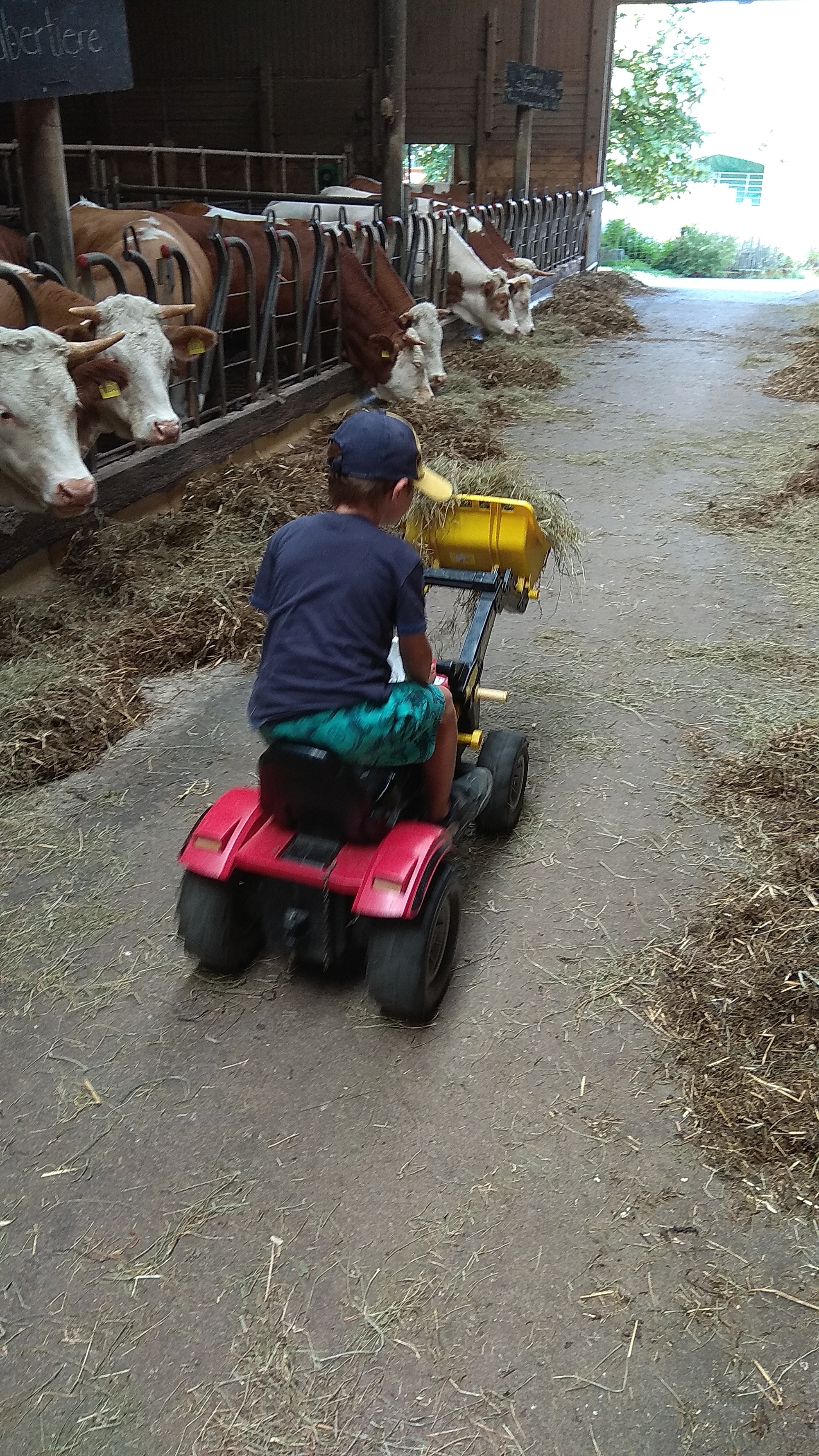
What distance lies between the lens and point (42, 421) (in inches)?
153

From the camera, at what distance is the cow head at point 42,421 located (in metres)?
3.85

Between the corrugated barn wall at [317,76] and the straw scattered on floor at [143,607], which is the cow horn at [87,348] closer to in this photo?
the straw scattered on floor at [143,607]

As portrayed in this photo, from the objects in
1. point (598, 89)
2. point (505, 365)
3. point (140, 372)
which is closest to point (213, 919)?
point (140, 372)

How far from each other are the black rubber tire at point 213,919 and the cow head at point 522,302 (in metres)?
9.97

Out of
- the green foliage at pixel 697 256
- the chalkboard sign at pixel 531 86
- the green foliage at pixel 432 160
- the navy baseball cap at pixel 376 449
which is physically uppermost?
the chalkboard sign at pixel 531 86

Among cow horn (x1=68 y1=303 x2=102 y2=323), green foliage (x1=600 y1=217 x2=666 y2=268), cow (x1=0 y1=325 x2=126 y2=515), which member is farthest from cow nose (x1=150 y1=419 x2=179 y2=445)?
green foliage (x1=600 y1=217 x2=666 y2=268)

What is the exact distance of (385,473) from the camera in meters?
2.13

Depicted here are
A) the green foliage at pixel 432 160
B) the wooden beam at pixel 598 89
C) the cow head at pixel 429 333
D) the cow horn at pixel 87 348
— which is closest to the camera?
the cow horn at pixel 87 348

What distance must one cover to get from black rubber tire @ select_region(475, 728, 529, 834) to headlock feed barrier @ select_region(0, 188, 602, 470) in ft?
9.05

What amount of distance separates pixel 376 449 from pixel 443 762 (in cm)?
70

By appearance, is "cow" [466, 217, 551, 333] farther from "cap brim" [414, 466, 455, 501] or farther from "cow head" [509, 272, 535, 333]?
"cap brim" [414, 466, 455, 501]

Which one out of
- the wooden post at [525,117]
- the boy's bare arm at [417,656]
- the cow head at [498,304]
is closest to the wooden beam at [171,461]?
the boy's bare arm at [417,656]

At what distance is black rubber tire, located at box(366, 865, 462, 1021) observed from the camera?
7.00 feet

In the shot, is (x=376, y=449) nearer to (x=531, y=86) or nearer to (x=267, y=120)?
(x=531, y=86)
